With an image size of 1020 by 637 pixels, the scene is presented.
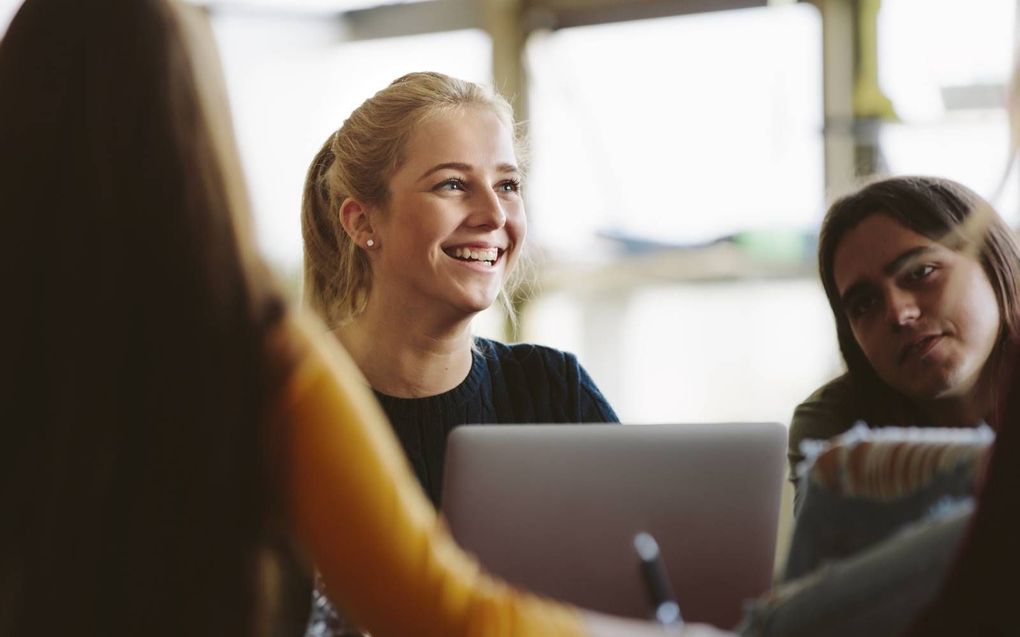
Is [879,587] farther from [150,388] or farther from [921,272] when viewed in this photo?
[921,272]

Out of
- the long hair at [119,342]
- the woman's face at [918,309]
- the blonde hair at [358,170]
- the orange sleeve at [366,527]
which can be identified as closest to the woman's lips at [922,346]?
the woman's face at [918,309]

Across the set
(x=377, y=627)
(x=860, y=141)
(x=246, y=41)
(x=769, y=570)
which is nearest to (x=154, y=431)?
(x=377, y=627)

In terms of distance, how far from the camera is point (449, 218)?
1.98 meters

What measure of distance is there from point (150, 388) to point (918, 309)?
127 centimetres

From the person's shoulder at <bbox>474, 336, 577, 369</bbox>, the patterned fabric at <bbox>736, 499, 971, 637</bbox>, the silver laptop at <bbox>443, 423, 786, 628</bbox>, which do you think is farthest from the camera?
the person's shoulder at <bbox>474, 336, 577, 369</bbox>

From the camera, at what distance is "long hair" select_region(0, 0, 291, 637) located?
0.88 metres

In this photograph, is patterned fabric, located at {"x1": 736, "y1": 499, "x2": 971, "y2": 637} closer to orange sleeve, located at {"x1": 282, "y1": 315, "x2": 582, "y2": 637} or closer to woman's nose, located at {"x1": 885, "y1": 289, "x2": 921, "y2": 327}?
orange sleeve, located at {"x1": 282, "y1": 315, "x2": 582, "y2": 637}

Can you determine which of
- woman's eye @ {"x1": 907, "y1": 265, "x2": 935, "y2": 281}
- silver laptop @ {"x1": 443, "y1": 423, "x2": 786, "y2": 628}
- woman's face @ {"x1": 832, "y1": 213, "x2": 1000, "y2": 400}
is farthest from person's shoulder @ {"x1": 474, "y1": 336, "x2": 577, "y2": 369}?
silver laptop @ {"x1": 443, "y1": 423, "x2": 786, "y2": 628}

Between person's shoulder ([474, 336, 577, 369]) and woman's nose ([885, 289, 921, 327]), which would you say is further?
person's shoulder ([474, 336, 577, 369])

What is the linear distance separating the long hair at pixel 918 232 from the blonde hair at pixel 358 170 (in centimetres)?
64

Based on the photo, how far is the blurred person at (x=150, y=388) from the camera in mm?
879

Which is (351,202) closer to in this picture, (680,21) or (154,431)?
(154,431)

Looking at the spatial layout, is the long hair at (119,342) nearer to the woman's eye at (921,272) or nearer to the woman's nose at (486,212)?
the woman's nose at (486,212)

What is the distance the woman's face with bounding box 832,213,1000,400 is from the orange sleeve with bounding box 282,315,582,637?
1048 millimetres
